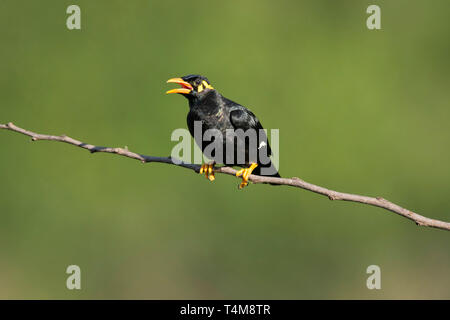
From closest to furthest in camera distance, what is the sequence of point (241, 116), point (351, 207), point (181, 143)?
point (241, 116) → point (181, 143) → point (351, 207)

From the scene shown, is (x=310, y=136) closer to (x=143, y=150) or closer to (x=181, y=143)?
(x=143, y=150)

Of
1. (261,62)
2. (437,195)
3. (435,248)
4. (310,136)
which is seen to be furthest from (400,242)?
(261,62)

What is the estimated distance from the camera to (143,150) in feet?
33.0

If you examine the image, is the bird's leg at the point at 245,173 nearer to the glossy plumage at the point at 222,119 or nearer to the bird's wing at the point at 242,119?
the glossy plumage at the point at 222,119

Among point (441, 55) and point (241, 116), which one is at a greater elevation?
point (441, 55)

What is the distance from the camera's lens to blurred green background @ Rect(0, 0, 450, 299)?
30.7 feet

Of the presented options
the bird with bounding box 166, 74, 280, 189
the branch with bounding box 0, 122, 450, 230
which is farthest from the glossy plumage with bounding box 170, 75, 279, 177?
the branch with bounding box 0, 122, 450, 230

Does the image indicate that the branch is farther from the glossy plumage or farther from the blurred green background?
Result: the blurred green background

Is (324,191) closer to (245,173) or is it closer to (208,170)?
(245,173)

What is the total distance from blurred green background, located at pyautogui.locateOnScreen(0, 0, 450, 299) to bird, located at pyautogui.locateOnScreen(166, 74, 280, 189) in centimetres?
400

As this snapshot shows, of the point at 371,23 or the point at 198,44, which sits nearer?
the point at 198,44

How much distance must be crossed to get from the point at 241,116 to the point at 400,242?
238 inches

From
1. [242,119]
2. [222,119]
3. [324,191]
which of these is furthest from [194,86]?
[324,191]

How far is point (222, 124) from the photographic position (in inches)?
194
